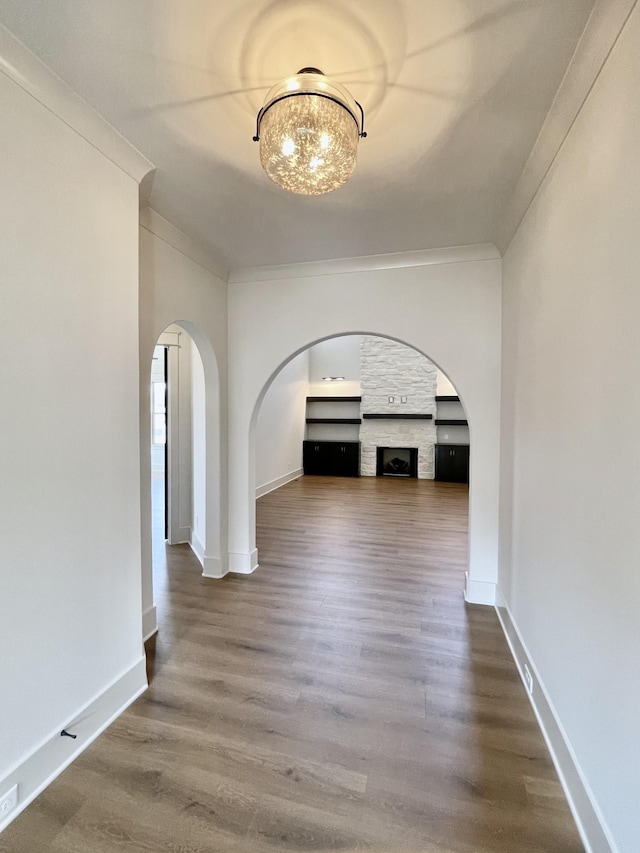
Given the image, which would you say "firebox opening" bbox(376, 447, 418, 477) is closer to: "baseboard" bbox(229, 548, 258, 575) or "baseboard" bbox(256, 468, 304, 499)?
"baseboard" bbox(256, 468, 304, 499)

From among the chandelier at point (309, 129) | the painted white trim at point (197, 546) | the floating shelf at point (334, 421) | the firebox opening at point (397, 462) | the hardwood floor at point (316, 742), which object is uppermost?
the chandelier at point (309, 129)

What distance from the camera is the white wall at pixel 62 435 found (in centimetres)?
129

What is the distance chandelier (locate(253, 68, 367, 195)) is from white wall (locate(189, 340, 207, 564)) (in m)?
2.37

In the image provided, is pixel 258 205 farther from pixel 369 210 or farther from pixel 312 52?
pixel 312 52

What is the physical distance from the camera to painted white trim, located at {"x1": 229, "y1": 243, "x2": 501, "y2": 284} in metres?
2.71

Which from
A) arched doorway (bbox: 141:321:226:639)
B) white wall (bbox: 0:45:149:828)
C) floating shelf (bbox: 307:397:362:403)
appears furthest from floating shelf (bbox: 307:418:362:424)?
white wall (bbox: 0:45:149:828)

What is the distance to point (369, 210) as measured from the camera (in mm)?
2246

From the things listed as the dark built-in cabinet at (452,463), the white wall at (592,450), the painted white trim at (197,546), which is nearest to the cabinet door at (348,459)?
the dark built-in cabinet at (452,463)

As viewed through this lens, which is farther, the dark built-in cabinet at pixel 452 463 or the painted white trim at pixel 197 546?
the dark built-in cabinet at pixel 452 463

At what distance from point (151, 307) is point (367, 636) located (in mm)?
2526

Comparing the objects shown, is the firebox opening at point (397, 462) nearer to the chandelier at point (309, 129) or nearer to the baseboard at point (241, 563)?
the baseboard at point (241, 563)

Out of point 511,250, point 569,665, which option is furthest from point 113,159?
point 569,665

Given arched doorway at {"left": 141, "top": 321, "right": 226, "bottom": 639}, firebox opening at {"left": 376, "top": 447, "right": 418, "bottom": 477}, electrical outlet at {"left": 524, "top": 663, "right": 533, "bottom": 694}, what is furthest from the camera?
firebox opening at {"left": 376, "top": 447, "right": 418, "bottom": 477}

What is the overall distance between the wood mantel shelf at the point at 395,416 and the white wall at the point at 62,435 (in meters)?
6.91
